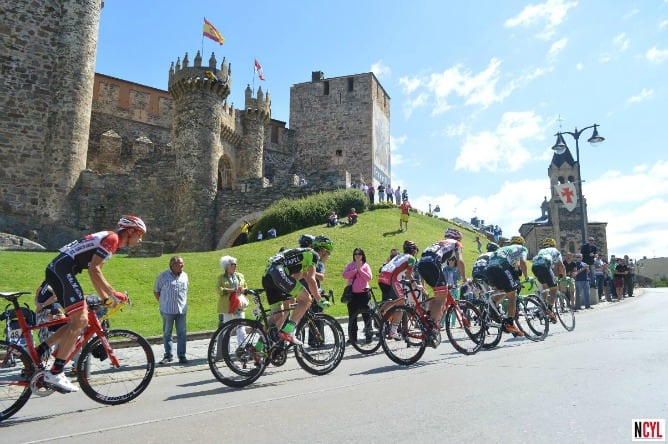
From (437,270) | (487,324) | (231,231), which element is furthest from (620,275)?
(231,231)

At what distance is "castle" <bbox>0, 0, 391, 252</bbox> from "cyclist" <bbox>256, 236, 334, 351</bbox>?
23.7 metres

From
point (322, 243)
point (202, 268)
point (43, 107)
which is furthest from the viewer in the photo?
point (43, 107)

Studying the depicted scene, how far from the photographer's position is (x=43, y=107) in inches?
1022

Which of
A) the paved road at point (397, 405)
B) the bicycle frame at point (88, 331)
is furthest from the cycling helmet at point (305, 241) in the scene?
the bicycle frame at point (88, 331)

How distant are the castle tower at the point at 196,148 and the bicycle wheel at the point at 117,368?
2637cm

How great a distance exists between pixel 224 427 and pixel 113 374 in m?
2.22

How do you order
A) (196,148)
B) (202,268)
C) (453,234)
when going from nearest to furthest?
(453,234) → (202,268) → (196,148)

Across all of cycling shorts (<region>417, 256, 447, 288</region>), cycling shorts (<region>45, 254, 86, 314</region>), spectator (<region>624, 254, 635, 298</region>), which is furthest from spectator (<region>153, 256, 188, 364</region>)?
spectator (<region>624, 254, 635, 298</region>)

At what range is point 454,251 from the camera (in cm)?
750

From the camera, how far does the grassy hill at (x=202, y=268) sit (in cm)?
1250

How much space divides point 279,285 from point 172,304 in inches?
106

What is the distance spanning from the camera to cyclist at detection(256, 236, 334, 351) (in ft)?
19.5

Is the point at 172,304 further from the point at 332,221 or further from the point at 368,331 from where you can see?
the point at 332,221

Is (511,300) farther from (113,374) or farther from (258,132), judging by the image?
(258,132)
